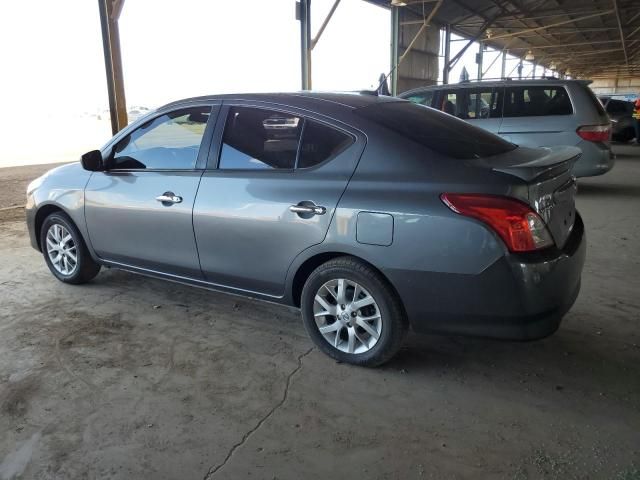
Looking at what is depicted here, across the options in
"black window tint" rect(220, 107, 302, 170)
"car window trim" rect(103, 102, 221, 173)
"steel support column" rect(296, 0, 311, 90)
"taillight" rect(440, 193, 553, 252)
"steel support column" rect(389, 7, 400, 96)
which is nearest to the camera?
"taillight" rect(440, 193, 553, 252)

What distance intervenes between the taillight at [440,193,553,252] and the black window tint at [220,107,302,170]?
1.10 metres

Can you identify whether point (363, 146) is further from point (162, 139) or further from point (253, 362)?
point (162, 139)

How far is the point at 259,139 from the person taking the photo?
3.29 metres

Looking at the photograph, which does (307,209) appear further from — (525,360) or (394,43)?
(394,43)

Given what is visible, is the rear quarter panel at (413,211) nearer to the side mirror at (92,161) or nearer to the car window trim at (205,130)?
the car window trim at (205,130)

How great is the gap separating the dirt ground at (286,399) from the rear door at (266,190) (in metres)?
0.53

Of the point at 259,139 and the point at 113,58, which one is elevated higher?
the point at 113,58

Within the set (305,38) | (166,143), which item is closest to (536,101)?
(166,143)

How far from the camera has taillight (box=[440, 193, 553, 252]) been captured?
245cm

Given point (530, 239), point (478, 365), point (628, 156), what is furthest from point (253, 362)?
point (628, 156)

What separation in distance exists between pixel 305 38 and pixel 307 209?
36.3ft

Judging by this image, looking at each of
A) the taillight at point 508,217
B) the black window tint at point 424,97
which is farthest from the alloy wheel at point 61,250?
the black window tint at point 424,97

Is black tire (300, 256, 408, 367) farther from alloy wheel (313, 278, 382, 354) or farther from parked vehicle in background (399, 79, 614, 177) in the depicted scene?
parked vehicle in background (399, 79, 614, 177)

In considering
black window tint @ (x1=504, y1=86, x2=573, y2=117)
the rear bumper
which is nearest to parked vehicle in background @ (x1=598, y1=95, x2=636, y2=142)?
black window tint @ (x1=504, y1=86, x2=573, y2=117)
